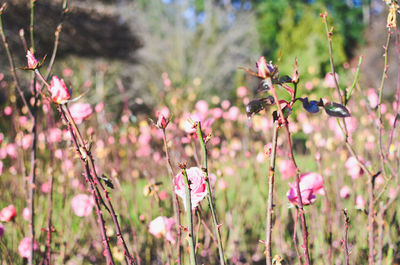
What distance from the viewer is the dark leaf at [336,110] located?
22.3 inches

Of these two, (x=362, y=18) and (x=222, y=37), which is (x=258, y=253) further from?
(x=362, y=18)

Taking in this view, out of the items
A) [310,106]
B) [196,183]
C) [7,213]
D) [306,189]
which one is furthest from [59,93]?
[7,213]

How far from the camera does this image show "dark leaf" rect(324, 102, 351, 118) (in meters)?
0.57

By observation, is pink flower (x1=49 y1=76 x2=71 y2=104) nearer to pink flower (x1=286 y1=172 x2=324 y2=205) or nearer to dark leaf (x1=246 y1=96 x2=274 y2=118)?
dark leaf (x1=246 y1=96 x2=274 y2=118)

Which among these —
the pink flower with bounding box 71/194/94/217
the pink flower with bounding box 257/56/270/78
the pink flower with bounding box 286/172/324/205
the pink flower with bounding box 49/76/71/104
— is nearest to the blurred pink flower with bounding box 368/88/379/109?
the pink flower with bounding box 286/172/324/205

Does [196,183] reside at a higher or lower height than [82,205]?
lower

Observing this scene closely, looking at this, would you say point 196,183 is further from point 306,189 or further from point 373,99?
point 373,99

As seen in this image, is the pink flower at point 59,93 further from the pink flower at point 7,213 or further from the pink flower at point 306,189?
the pink flower at point 7,213

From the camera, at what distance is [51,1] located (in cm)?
764

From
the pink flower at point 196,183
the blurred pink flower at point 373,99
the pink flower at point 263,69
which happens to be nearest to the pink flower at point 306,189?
the pink flower at point 196,183

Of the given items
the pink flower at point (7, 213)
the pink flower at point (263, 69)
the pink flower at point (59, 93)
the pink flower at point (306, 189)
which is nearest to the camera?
the pink flower at point (263, 69)

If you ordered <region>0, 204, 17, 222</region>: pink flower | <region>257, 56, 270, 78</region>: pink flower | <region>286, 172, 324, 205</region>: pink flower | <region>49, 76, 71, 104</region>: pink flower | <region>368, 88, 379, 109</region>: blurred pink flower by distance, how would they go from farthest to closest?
1. <region>368, 88, 379, 109</region>: blurred pink flower
2. <region>0, 204, 17, 222</region>: pink flower
3. <region>286, 172, 324, 205</region>: pink flower
4. <region>49, 76, 71, 104</region>: pink flower
5. <region>257, 56, 270, 78</region>: pink flower

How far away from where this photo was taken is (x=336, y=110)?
1.91 ft

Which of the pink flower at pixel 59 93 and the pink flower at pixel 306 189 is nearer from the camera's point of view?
the pink flower at pixel 59 93
